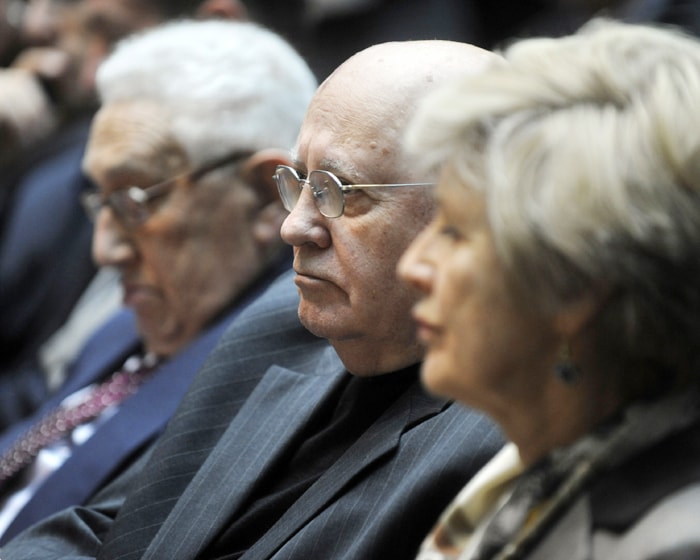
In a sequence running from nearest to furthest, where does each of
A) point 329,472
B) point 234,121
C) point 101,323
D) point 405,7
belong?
point 329,472 < point 234,121 < point 101,323 < point 405,7

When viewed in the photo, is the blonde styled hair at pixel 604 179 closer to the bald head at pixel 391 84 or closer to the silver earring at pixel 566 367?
the silver earring at pixel 566 367

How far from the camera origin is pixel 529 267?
3.67 feet

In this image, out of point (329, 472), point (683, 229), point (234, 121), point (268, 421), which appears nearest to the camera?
point (683, 229)

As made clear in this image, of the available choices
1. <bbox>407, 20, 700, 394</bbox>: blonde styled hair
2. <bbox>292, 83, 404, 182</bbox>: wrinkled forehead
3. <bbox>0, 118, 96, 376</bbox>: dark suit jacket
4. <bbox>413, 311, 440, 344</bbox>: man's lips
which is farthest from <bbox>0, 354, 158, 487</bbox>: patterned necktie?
<bbox>407, 20, 700, 394</bbox>: blonde styled hair

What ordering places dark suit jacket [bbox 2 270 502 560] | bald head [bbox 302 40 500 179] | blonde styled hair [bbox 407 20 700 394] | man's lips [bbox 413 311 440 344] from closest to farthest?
blonde styled hair [bbox 407 20 700 394]
man's lips [bbox 413 311 440 344]
dark suit jacket [bbox 2 270 502 560]
bald head [bbox 302 40 500 179]

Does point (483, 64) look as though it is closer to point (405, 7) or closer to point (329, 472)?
point (329, 472)

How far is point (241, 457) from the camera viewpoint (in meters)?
1.82

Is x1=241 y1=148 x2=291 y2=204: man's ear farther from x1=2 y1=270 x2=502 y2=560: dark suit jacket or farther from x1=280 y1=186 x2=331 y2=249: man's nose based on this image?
x1=280 y1=186 x2=331 y2=249: man's nose

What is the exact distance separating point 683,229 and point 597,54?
8.8 inches

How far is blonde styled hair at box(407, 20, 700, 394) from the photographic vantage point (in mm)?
1089

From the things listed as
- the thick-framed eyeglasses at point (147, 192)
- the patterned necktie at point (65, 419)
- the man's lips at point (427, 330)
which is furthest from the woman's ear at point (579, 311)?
the patterned necktie at point (65, 419)

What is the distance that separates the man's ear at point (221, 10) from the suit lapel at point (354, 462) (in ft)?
6.23

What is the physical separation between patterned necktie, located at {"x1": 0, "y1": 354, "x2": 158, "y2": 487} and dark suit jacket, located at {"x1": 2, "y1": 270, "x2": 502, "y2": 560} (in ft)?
1.43

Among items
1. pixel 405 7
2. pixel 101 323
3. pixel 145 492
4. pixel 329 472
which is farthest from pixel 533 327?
pixel 405 7
